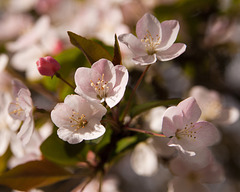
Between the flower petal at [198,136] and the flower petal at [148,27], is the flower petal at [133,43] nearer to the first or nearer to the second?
the flower petal at [148,27]

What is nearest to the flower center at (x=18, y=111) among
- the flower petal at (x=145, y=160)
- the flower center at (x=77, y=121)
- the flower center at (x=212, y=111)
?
the flower center at (x=77, y=121)

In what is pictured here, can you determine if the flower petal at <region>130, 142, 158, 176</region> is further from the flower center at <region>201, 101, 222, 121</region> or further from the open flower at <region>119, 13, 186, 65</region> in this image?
the open flower at <region>119, 13, 186, 65</region>

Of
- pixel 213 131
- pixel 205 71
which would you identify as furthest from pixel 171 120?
pixel 205 71

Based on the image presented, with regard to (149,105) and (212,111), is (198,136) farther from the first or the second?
(212,111)

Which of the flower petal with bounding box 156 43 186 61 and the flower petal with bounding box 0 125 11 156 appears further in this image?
the flower petal with bounding box 0 125 11 156

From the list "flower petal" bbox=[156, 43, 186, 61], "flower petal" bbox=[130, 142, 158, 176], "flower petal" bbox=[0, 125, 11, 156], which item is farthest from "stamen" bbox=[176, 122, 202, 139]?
"flower petal" bbox=[0, 125, 11, 156]

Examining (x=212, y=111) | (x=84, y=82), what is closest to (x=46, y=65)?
(x=84, y=82)

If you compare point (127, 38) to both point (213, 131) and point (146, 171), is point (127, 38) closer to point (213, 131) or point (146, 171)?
point (213, 131)
